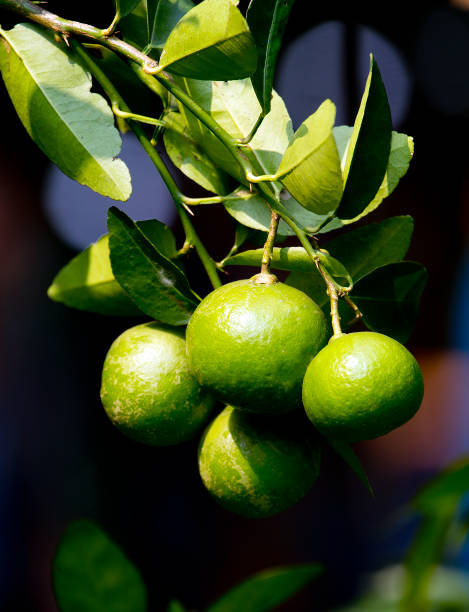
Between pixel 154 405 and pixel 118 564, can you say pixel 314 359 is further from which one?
pixel 118 564

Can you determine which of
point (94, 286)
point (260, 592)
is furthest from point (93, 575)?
point (94, 286)

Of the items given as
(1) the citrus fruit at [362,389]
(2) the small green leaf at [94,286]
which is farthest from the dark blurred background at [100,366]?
(1) the citrus fruit at [362,389]

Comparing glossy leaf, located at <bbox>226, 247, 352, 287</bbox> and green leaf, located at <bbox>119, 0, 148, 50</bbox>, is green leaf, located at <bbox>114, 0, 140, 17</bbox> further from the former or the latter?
glossy leaf, located at <bbox>226, 247, 352, 287</bbox>

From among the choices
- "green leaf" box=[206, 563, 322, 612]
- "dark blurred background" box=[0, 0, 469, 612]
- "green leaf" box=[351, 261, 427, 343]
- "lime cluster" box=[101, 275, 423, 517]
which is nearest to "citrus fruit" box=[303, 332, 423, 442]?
"lime cluster" box=[101, 275, 423, 517]

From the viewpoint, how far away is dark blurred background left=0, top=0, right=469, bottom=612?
9.52ft

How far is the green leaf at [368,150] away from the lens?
453 mm

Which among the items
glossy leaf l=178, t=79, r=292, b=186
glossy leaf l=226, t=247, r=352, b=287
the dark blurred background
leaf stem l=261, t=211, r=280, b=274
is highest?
glossy leaf l=178, t=79, r=292, b=186

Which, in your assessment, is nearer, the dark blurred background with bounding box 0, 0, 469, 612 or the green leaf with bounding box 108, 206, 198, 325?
the green leaf with bounding box 108, 206, 198, 325

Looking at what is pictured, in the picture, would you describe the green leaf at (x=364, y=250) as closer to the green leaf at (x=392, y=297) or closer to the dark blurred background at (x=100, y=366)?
the green leaf at (x=392, y=297)

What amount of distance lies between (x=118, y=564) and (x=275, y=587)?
0.59 ft

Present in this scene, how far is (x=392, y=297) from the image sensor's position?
538 millimetres

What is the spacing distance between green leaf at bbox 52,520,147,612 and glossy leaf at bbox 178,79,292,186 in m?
0.41

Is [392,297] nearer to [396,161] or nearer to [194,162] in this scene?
[396,161]

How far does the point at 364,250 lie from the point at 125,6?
0.30 meters
